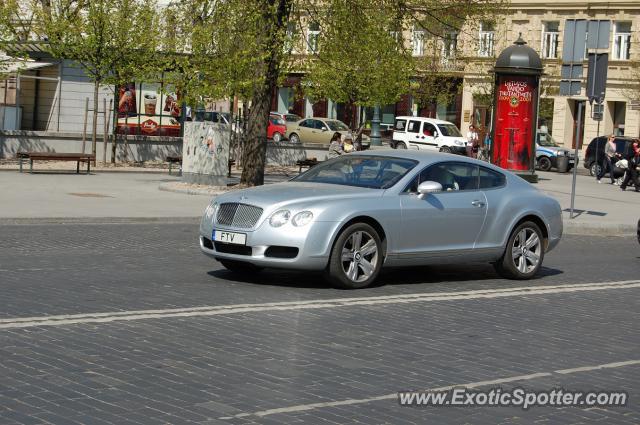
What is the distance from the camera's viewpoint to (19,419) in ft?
22.5

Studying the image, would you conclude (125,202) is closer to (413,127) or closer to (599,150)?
(599,150)

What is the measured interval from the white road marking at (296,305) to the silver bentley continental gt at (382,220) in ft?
1.93

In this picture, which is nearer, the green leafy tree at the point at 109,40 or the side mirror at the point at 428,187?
the side mirror at the point at 428,187

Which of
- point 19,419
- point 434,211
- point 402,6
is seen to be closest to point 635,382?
point 19,419

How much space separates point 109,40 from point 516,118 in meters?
12.1

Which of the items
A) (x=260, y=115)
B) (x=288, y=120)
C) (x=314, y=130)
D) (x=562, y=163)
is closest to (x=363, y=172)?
(x=260, y=115)

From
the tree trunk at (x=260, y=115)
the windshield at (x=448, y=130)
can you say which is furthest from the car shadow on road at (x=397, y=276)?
the windshield at (x=448, y=130)

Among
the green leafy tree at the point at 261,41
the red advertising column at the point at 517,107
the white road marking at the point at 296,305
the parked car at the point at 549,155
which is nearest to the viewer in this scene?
the white road marking at the point at 296,305

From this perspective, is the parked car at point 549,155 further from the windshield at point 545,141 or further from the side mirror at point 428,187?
the side mirror at point 428,187

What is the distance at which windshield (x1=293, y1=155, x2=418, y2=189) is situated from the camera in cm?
1355

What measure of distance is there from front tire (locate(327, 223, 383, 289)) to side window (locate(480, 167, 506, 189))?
192cm

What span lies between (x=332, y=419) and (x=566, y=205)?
23585mm

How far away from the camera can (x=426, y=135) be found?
58.5 metres

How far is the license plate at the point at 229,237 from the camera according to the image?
41.5ft
